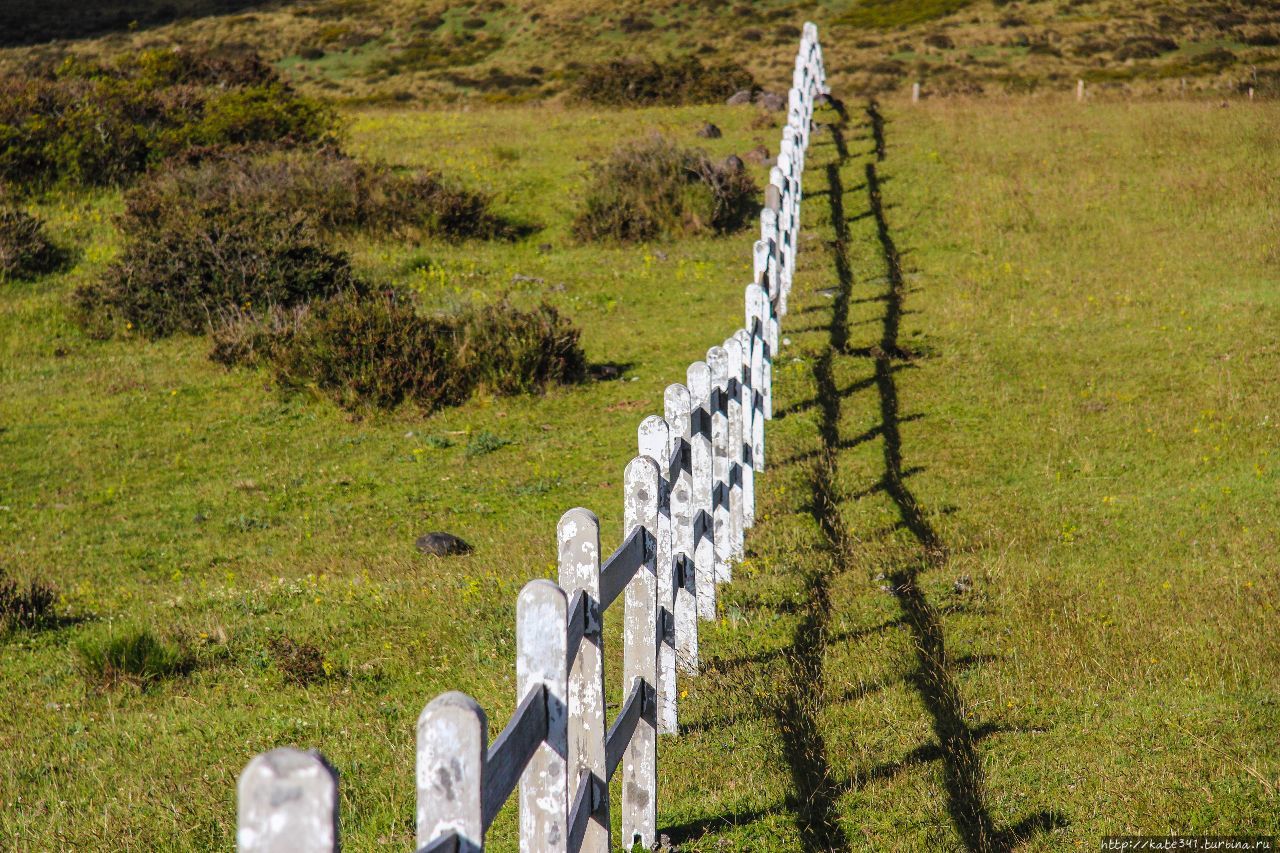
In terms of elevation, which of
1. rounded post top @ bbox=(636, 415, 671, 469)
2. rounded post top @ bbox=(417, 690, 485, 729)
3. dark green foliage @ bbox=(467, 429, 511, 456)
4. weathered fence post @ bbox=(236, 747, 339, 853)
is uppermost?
weathered fence post @ bbox=(236, 747, 339, 853)

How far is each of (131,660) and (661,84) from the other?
2576cm

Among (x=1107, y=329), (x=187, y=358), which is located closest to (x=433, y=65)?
(x=187, y=358)

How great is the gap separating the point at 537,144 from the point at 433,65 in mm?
32632

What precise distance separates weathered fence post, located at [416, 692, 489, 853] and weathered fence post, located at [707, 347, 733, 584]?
15.3 feet

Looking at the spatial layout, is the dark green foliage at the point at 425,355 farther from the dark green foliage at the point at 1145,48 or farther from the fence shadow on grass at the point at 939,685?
the dark green foliage at the point at 1145,48

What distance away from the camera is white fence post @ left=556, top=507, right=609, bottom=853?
3.27 metres

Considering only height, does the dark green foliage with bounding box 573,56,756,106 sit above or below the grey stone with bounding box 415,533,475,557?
above

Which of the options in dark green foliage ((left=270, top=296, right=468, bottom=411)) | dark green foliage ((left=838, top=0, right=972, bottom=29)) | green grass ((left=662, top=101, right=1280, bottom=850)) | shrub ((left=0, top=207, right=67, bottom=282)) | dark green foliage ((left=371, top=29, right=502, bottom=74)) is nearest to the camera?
green grass ((left=662, top=101, right=1280, bottom=850))

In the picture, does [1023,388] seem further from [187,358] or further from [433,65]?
[433,65]

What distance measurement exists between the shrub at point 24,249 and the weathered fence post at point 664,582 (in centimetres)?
1479

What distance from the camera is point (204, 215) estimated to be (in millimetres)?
16391

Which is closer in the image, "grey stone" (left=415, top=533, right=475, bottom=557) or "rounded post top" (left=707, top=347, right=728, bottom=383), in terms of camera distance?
"rounded post top" (left=707, top=347, right=728, bottom=383)

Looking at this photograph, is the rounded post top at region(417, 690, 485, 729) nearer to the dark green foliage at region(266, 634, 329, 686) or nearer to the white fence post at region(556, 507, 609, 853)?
the white fence post at region(556, 507, 609, 853)

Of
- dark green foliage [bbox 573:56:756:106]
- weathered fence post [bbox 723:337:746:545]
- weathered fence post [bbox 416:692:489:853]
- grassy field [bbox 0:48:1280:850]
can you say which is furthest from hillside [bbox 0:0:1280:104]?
weathered fence post [bbox 416:692:489:853]
